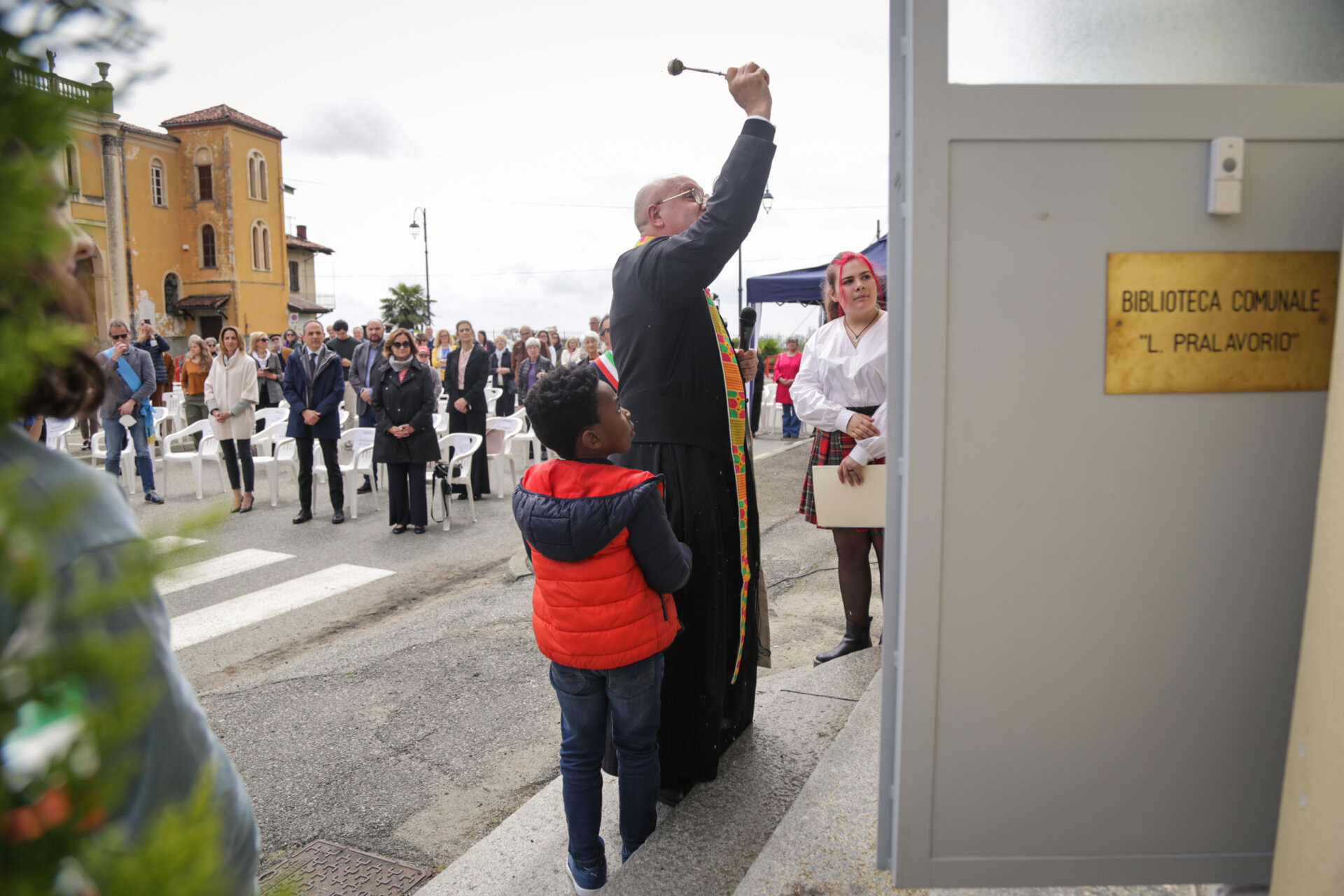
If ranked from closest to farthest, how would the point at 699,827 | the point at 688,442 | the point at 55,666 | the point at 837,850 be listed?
the point at 55,666 → the point at 837,850 → the point at 699,827 → the point at 688,442

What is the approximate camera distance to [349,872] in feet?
9.48

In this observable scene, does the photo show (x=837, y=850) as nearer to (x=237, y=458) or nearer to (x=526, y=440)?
(x=237, y=458)

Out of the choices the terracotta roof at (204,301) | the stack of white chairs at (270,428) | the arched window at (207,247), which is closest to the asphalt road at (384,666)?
the stack of white chairs at (270,428)

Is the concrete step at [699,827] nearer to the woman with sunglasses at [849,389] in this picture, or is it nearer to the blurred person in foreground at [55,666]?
the woman with sunglasses at [849,389]

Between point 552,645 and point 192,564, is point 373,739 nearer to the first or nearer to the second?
point 552,645

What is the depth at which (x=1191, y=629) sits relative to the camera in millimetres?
1634

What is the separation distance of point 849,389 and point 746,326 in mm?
548

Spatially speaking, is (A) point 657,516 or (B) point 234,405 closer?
(A) point 657,516

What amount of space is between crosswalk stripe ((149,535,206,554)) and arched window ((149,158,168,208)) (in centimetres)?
4487

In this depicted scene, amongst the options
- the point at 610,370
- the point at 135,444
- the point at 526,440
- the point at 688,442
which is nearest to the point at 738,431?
the point at 688,442

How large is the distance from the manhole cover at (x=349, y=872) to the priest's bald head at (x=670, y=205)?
2.16m

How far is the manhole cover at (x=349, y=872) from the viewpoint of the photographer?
278 cm

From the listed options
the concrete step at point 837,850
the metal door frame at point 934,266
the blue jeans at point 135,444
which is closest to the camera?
the metal door frame at point 934,266

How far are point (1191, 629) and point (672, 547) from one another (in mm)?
1185
